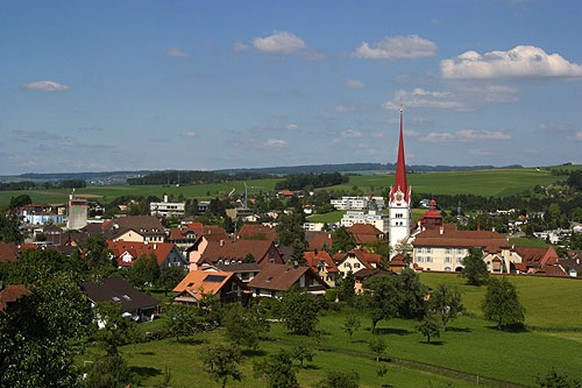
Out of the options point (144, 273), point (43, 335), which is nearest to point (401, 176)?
point (144, 273)

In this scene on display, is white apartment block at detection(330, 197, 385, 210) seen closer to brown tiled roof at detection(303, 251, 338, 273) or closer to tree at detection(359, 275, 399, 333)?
brown tiled roof at detection(303, 251, 338, 273)

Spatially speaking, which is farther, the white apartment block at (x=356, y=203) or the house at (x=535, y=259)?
the white apartment block at (x=356, y=203)

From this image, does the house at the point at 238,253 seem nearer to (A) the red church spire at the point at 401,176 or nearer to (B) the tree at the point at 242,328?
(A) the red church spire at the point at 401,176

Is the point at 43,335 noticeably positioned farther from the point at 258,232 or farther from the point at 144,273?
the point at 258,232

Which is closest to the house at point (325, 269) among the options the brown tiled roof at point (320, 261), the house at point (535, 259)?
the brown tiled roof at point (320, 261)

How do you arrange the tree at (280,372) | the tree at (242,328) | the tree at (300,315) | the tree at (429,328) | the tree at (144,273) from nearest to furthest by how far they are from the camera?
1. the tree at (280,372)
2. the tree at (242,328)
3. the tree at (429,328)
4. the tree at (300,315)
5. the tree at (144,273)

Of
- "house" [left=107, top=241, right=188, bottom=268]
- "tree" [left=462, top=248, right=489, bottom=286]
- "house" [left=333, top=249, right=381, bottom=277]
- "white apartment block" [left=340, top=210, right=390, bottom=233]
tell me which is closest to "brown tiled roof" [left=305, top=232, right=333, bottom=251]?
"house" [left=333, top=249, right=381, bottom=277]
